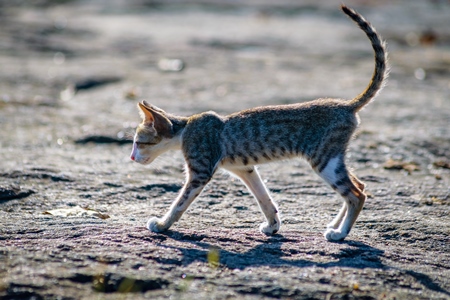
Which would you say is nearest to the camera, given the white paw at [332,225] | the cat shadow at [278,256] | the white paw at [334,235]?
the cat shadow at [278,256]

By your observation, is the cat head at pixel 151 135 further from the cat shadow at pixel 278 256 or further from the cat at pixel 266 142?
the cat shadow at pixel 278 256

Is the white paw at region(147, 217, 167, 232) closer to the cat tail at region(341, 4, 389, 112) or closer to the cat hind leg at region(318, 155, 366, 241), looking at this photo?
the cat hind leg at region(318, 155, 366, 241)

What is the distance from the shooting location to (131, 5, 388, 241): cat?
4.93m

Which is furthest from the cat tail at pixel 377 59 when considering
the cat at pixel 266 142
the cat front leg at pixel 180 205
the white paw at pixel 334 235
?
the cat front leg at pixel 180 205

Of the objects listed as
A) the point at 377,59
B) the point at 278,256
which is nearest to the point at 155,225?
the point at 278,256

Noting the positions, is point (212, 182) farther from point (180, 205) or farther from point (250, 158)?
point (180, 205)

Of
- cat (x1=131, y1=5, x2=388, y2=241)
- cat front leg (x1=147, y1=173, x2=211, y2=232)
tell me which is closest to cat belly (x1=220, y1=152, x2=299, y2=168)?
cat (x1=131, y1=5, x2=388, y2=241)

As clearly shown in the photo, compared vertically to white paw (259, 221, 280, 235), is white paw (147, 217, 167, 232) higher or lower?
lower

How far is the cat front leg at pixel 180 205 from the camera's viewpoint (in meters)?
4.75

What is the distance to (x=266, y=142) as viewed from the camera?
17.2ft

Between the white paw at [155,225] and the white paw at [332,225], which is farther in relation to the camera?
the white paw at [332,225]

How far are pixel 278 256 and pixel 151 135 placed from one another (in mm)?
1697

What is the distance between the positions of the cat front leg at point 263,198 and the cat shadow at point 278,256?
271 mm

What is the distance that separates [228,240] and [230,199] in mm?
1235
